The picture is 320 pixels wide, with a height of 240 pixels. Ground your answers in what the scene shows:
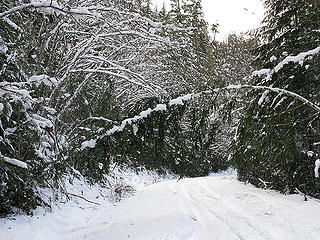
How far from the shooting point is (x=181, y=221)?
6074mm

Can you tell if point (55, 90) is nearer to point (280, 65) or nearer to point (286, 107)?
point (280, 65)

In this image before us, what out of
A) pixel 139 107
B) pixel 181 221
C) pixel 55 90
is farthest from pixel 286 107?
pixel 55 90

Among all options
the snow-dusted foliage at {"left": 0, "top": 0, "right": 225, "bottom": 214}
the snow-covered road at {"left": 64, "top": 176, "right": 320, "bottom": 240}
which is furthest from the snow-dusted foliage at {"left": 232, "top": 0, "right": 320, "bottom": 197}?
the snow-dusted foliage at {"left": 0, "top": 0, "right": 225, "bottom": 214}

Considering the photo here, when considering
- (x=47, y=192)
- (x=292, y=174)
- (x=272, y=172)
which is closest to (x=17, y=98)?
(x=47, y=192)

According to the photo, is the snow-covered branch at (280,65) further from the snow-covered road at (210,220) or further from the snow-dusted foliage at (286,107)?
the snow-covered road at (210,220)

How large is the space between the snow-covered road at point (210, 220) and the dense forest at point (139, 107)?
104 cm

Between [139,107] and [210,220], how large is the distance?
333 cm

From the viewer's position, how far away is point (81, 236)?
18.0 ft

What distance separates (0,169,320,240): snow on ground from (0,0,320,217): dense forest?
550 millimetres

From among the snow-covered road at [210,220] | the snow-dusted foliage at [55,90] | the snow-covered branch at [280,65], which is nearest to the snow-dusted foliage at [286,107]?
the snow-covered branch at [280,65]

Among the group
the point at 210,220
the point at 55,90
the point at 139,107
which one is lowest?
the point at 210,220

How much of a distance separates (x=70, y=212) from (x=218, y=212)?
317cm

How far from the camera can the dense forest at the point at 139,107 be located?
3.82 meters

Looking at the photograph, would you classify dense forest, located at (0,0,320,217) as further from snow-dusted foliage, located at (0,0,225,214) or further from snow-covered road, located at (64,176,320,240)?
snow-covered road, located at (64,176,320,240)
